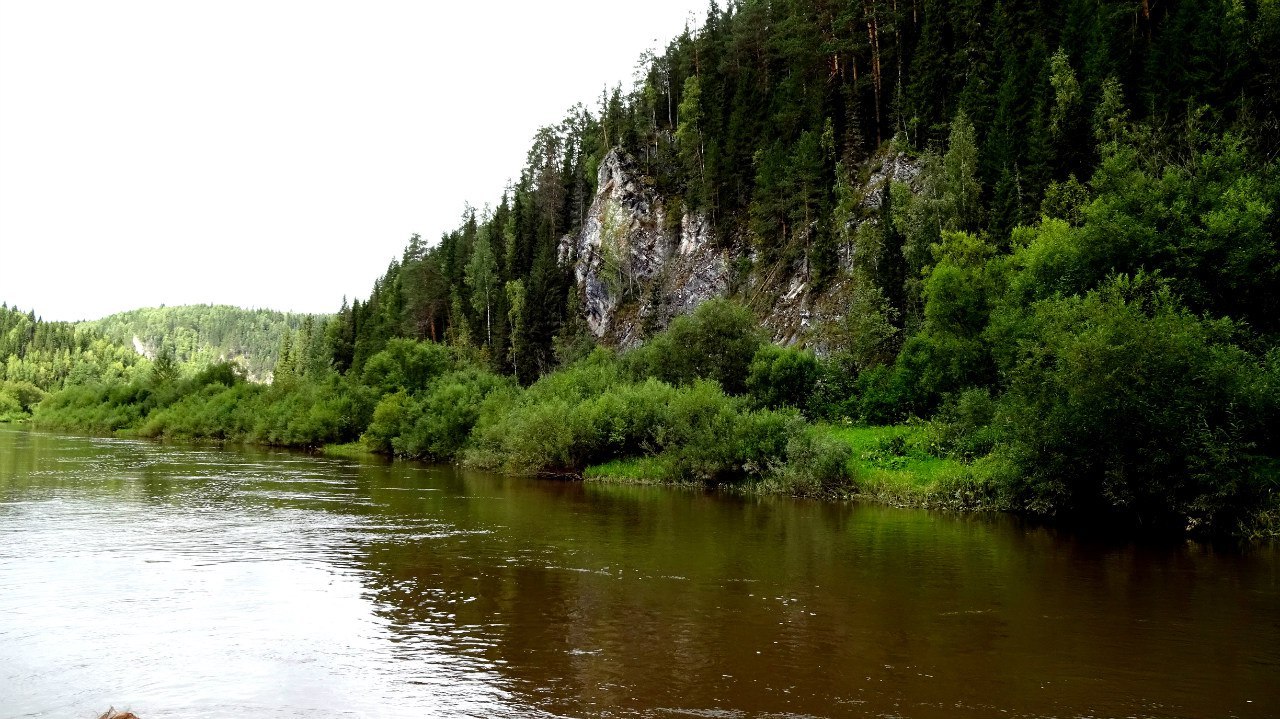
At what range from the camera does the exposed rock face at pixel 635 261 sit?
299 ft

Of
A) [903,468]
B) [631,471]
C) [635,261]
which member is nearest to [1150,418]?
[903,468]

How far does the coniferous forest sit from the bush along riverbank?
170 mm

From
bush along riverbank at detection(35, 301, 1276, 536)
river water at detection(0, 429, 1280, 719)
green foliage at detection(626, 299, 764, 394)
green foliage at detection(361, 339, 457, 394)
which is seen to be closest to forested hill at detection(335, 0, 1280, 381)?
bush along riverbank at detection(35, 301, 1276, 536)

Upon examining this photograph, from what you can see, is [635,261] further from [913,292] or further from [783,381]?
[783,381]

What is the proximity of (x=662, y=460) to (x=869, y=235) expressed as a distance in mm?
31595

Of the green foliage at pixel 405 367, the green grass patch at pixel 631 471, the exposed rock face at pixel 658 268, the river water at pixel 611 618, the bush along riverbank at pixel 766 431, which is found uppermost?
the exposed rock face at pixel 658 268

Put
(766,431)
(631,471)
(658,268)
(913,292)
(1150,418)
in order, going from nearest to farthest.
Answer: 1. (1150,418)
2. (766,431)
3. (631,471)
4. (913,292)
5. (658,268)

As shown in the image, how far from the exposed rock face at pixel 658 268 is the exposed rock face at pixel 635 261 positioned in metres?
0.13

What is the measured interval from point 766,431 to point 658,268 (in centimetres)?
5467

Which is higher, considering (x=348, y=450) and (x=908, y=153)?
(x=908, y=153)

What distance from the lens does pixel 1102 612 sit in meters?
18.0

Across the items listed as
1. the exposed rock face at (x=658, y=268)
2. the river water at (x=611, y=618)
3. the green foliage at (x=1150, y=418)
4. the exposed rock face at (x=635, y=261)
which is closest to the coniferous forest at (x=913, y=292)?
the green foliage at (x=1150, y=418)

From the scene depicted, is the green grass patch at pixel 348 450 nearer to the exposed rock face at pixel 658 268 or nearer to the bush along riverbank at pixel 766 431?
the bush along riverbank at pixel 766 431

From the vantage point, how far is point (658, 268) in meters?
97.6
